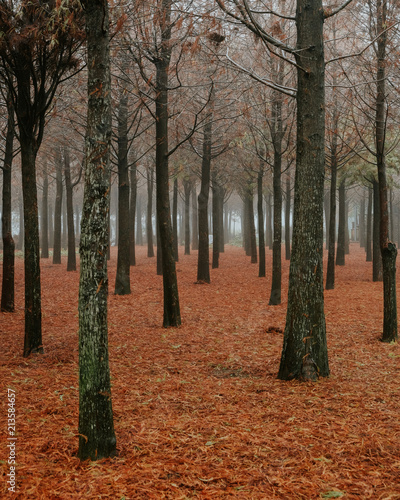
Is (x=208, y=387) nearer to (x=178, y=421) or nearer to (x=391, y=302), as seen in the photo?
(x=178, y=421)

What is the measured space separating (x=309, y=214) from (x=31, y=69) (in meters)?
4.62

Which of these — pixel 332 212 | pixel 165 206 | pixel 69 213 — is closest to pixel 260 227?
pixel 332 212

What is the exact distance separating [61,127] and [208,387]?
1266 centimetres

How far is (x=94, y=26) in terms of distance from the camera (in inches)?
139

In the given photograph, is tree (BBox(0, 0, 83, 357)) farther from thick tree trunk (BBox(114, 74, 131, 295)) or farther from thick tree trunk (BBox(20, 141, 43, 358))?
thick tree trunk (BBox(114, 74, 131, 295))

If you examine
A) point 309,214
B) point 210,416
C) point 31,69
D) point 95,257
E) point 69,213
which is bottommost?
point 210,416

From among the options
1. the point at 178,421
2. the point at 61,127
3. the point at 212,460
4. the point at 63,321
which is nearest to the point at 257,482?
the point at 212,460

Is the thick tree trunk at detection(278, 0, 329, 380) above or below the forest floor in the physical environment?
above

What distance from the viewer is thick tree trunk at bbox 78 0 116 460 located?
3.46 m

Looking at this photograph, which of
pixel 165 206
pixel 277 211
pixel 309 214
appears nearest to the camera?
pixel 309 214

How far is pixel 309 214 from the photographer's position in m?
5.57

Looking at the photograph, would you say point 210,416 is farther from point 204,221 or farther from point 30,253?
point 204,221

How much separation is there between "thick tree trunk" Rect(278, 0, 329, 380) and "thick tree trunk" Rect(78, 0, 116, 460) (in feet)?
9.60

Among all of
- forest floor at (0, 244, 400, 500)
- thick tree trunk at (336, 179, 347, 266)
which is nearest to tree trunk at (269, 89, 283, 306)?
forest floor at (0, 244, 400, 500)
